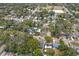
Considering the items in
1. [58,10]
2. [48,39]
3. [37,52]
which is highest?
[58,10]

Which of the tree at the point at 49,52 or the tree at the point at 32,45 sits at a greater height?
the tree at the point at 32,45

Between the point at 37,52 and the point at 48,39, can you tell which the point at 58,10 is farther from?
the point at 37,52

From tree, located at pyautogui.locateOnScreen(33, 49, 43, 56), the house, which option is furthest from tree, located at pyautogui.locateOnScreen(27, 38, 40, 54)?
the house

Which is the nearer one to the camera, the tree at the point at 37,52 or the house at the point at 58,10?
the tree at the point at 37,52

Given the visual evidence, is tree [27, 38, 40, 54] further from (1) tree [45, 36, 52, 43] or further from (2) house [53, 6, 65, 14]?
(2) house [53, 6, 65, 14]

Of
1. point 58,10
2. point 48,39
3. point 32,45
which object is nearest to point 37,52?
point 32,45

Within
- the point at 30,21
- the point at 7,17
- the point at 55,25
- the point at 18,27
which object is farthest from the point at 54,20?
the point at 7,17

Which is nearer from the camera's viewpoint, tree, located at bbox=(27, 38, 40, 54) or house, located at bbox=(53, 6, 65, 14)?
tree, located at bbox=(27, 38, 40, 54)

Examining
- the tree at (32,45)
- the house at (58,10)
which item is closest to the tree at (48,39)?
the tree at (32,45)

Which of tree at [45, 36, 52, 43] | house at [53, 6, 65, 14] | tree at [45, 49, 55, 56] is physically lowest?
tree at [45, 49, 55, 56]

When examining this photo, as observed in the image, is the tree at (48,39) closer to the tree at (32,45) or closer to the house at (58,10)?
the tree at (32,45)

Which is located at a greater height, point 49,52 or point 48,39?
point 48,39

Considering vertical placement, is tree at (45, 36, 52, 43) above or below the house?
below

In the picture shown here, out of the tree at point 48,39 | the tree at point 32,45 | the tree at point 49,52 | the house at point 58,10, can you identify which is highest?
the house at point 58,10
